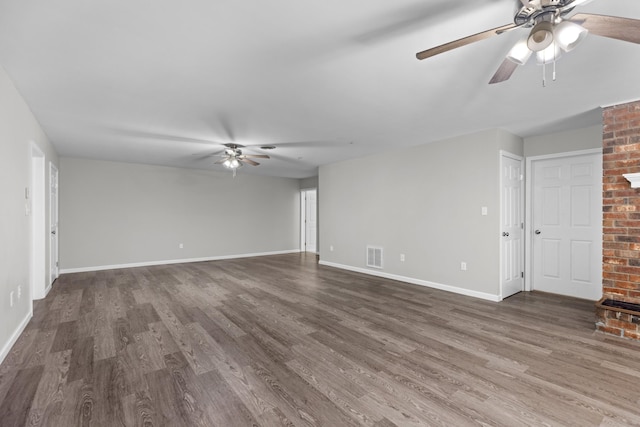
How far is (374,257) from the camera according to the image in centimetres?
578

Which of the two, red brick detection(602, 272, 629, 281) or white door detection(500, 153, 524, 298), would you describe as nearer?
red brick detection(602, 272, 629, 281)

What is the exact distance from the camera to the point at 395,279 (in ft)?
17.5

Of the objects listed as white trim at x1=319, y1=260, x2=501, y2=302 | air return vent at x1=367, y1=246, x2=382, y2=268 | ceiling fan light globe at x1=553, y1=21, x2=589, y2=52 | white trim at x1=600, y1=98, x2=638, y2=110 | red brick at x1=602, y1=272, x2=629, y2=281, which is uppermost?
white trim at x1=600, y1=98, x2=638, y2=110

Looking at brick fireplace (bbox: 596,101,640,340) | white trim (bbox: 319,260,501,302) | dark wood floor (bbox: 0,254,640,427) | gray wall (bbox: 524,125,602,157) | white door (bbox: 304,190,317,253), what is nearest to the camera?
dark wood floor (bbox: 0,254,640,427)

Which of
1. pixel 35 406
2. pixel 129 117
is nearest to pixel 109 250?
pixel 129 117

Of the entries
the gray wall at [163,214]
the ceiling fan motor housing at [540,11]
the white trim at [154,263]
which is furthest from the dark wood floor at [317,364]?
the gray wall at [163,214]

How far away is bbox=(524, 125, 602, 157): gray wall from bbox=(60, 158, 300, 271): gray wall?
6.33 meters

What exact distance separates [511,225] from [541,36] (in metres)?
3.41

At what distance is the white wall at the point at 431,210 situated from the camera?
4.16 m

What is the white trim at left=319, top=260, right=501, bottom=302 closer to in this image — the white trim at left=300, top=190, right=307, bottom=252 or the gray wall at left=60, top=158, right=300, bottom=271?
the white trim at left=300, top=190, right=307, bottom=252

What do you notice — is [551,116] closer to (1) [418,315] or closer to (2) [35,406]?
(1) [418,315]

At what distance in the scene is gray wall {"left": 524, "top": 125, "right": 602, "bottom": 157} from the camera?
155 inches

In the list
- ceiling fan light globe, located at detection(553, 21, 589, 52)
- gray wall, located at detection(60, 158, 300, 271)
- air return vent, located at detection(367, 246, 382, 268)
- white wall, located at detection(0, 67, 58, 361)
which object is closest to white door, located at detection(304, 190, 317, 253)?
gray wall, located at detection(60, 158, 300, 271)

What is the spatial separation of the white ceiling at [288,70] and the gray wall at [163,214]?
7.48ft
